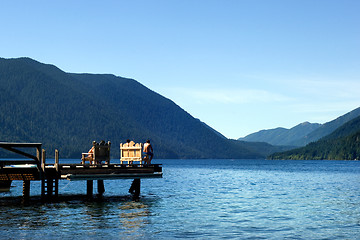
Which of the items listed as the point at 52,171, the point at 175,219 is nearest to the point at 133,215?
the point at 175,219

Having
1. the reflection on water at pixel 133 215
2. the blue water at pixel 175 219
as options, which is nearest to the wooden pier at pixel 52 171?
the blue water at pixel 175 219

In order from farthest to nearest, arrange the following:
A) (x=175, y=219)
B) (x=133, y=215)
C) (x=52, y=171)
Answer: (x=52, y=171)
(x=133, y=215)
(x=175, y=219)

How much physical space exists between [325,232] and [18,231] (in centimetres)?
1604

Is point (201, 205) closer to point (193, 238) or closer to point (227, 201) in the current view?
point (227, 201)

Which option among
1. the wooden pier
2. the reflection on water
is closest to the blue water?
the reflection on water

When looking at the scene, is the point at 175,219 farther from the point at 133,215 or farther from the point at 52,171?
the point at 52,171

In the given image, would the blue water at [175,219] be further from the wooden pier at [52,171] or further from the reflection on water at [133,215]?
the wooden pier at [52,171]

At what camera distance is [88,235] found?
24.7 m

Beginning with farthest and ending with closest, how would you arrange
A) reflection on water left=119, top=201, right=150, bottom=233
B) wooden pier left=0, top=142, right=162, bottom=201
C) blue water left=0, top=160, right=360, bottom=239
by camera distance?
wooden pier left=0, top=142, right=162, bottom=201, reflection on water left=119, top=201, right=150, bottom=233, blue water left=0, top=160, right=360, bottom=239

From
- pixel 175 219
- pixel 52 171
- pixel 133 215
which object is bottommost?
Result: pixel 175 219

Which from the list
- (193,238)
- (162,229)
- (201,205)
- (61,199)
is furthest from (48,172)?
(193,238)

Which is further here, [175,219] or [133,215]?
[133,215]

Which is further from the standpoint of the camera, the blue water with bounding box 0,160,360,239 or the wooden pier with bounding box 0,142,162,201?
the wooden pier with bounding box 0,142,162,201

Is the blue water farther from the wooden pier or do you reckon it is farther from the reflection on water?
the wooden pier
